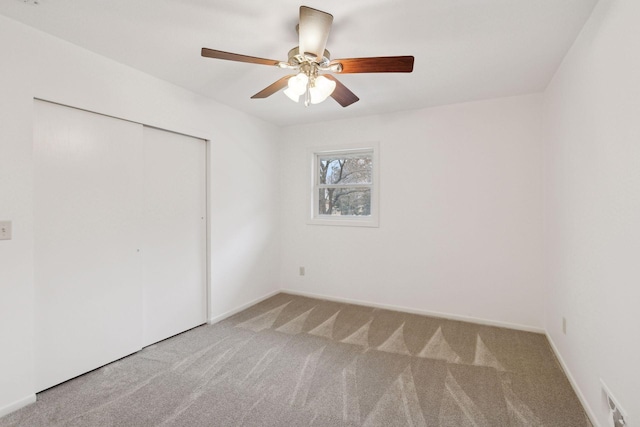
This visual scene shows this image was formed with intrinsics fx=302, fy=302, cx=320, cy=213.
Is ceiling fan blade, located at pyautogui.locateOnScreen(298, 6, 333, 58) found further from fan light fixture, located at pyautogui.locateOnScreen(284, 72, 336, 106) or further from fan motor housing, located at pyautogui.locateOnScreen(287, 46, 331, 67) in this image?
fan light fixture, located at pyautogui.locateOnScreen(284, 72, 336, 106)

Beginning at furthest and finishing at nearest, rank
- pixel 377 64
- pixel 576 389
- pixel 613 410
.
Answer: pixel 576 389 → pixel 377 64 → pixel 613 410

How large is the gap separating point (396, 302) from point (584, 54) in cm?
291

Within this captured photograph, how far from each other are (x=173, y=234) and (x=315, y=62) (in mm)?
2134

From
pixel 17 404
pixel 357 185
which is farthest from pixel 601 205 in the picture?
pixel 17 404

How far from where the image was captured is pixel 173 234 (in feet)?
9.82

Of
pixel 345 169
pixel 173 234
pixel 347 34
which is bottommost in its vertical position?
pixel 173 234

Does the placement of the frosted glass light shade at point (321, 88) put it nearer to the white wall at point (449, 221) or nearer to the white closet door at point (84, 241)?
the white closet door at point (84, 241)

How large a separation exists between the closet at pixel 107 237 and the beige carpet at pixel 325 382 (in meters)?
0.22

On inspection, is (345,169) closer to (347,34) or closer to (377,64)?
(347,34)

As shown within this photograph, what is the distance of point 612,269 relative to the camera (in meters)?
1.59

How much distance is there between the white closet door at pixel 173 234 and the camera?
279 centimetres

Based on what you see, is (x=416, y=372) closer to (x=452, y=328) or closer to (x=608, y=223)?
(x=452, y=328)

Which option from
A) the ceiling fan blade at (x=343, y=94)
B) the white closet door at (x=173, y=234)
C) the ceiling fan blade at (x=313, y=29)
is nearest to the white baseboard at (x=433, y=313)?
the white closet door at (x=173, y=234)

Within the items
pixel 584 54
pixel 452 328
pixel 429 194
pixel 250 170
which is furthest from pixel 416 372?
pixel 250 170
